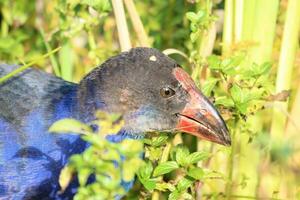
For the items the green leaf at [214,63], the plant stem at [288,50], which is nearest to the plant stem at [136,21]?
the green leaf at [214,63]

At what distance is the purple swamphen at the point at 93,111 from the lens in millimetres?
3086

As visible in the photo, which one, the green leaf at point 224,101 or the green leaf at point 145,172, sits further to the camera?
the green leaf at point 224,101

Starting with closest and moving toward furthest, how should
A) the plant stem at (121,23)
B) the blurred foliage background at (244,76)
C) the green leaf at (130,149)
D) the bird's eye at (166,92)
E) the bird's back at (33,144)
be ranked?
the green leaf at (130,149)
the bird's back at (33,144)
the bird's eye at (166,92)
the blurred foliage background at (244,76)
the plant stem at (121,23)

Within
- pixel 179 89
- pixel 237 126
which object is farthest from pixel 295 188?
pixel 179 89

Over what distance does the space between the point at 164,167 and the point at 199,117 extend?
0.24 m

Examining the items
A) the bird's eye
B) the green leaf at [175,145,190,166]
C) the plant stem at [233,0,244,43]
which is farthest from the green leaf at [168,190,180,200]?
the plant stem at [233,0,244,43]

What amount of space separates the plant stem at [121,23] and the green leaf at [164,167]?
25.5 inches

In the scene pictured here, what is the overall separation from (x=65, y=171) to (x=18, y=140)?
734mm

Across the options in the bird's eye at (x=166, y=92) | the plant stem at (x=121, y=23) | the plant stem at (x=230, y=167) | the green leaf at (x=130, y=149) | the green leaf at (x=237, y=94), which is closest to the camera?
the green leaf at (x=130, y=149)

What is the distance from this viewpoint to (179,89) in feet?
10.5

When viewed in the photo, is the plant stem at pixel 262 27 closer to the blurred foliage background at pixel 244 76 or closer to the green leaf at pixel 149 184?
the blurred foliage background at pixel 244 76

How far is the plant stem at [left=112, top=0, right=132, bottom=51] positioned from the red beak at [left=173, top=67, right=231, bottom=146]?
462 mm

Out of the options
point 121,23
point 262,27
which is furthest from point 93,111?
point 262,27

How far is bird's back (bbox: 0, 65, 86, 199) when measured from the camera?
3.08m
